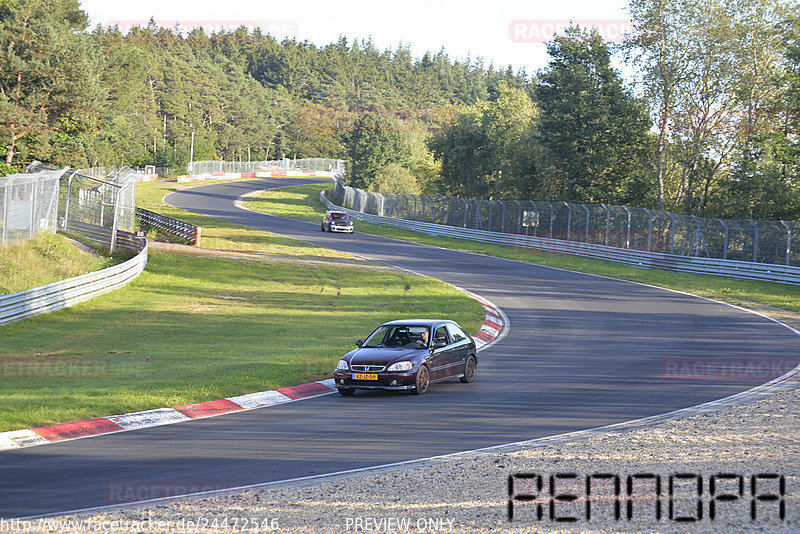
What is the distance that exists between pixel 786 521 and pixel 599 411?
5.38 meters

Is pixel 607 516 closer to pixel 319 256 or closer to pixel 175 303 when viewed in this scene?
pixel 175 303

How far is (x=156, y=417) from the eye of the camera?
11945 millimetres

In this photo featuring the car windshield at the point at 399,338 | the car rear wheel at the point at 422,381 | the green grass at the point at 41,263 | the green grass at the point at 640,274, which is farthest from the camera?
the green grass at the point at 640,274

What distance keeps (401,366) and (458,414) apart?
2089 mm

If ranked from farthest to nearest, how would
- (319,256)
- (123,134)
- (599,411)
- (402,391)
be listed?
(123,134) < (319,256) < (402,391) < (599,411)

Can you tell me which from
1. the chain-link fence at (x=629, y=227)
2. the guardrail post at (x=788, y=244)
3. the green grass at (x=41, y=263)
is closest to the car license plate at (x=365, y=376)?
the green grass at (x=41, y=263)

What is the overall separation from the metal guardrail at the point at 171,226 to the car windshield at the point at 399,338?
3109 cm

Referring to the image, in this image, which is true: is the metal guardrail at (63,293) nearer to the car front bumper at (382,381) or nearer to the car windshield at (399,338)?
the car windshield at (399,338)

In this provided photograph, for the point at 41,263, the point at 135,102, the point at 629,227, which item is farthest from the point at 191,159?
the point at 41,263

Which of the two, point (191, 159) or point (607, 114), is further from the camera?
point (191, 159)

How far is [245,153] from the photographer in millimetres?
153250

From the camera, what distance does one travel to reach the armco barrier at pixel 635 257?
113 ft

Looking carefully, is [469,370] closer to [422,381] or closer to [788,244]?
[422,381]

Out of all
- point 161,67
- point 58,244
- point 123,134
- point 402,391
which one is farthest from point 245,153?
point 402,391
